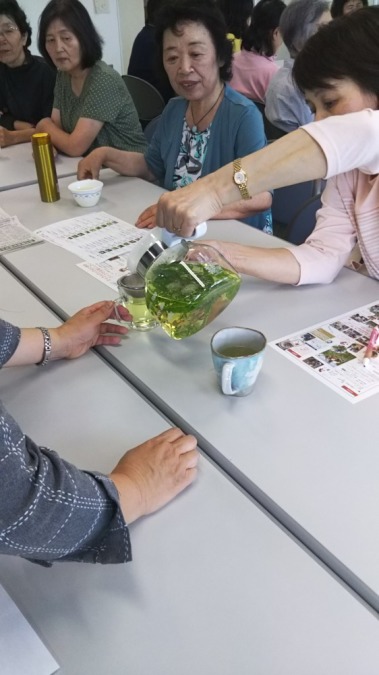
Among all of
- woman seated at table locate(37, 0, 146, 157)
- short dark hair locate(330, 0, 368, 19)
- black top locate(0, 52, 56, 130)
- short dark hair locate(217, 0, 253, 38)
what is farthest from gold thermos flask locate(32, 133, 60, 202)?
short dark hair locate(330, 0, 368, 19)

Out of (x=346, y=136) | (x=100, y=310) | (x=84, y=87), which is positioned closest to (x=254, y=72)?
(x=84, y=87)

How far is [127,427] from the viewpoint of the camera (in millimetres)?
826

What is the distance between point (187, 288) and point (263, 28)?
2855mm

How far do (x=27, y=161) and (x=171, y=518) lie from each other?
187 cm

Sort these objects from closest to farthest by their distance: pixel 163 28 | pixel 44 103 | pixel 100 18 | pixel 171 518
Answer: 1. pixel 171 518
2. pixel 163 28
3. pixel 44 103
4. pixel 100 18

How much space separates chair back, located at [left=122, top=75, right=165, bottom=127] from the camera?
300 centimetres

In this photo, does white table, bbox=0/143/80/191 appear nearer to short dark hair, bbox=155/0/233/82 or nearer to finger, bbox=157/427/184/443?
short dark hair, bbox=155/0/233/82

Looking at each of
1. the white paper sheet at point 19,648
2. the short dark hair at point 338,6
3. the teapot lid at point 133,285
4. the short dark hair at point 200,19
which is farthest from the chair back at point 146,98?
the white paper sheet at point 19,648

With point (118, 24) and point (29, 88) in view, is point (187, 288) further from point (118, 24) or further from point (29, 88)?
point (118, 24)

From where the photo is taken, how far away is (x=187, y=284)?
0.88 metres

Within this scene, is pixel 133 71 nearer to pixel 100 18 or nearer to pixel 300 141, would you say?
pixel 100 18

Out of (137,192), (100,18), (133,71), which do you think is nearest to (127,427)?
(137,192)

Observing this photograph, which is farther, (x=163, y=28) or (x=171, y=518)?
(x=163, y=28)

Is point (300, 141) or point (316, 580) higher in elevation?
point (300, 141)
